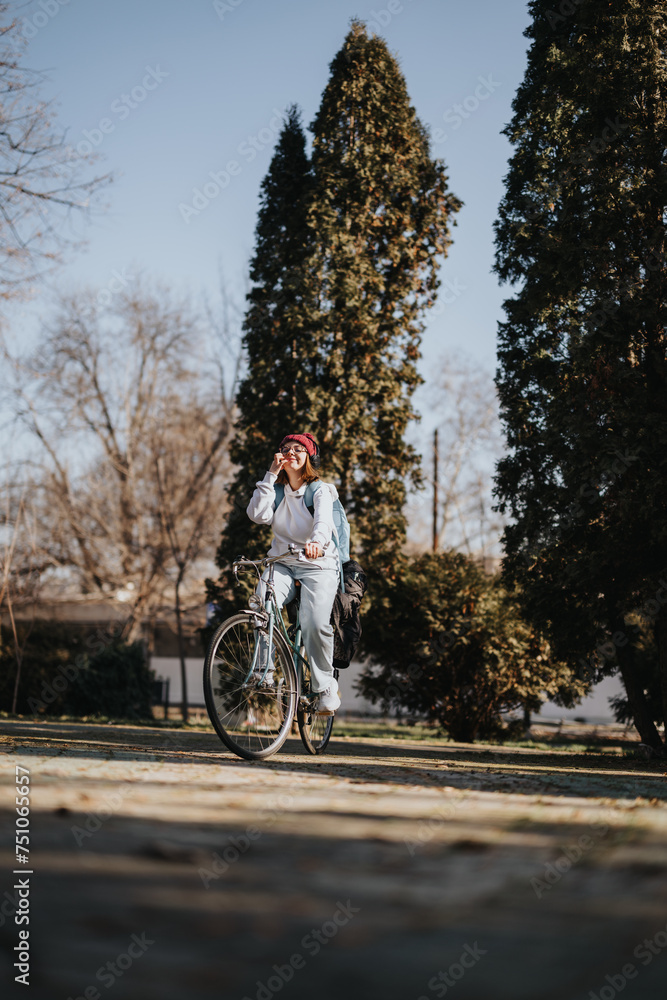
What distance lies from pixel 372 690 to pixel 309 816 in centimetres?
1190

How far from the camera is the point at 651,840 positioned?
238 cm

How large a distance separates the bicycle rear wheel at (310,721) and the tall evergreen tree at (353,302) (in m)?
9.47

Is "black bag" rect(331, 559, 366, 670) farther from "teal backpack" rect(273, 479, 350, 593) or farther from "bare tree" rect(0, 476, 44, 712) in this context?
"bare tree" rect(0, 476, 44, 712)

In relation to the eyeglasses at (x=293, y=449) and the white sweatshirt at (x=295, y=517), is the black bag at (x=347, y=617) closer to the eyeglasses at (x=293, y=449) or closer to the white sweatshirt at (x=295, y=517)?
the white sweatshirt at (x=295, y=517)

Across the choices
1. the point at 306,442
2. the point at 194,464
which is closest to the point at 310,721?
the point at 306,442

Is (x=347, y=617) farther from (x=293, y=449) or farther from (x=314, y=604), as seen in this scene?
(x=293, y=449)

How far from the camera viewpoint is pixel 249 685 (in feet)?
16.3

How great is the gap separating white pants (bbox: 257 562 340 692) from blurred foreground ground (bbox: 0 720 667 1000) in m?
2.24

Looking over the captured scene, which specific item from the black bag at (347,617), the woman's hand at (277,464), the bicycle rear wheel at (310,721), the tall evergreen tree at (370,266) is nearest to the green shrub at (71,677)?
the tall evergreen tree at (370,266)

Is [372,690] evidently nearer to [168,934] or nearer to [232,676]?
[232,676]

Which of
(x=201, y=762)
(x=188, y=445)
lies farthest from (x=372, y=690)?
(x=188, y=445)

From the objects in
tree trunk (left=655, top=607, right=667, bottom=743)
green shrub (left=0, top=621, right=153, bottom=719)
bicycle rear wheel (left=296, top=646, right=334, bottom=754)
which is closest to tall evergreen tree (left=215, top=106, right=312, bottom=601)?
green shrub (left=0, top=621, right=153, bottom=719)

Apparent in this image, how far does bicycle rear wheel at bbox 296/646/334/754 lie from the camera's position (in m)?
5.52

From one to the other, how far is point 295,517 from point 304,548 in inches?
16.1
